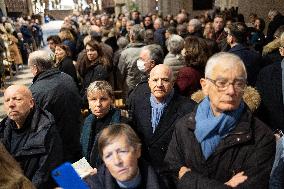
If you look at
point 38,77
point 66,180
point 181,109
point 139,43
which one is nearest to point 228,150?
point 66,180

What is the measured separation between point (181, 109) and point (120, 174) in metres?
1.33

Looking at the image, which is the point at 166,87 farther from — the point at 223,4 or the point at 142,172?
the point at 223,4

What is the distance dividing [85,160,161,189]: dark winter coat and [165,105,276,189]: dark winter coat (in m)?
0.18

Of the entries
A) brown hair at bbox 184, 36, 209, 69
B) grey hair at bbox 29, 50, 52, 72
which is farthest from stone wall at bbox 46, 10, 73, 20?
brown hair at bbox 184, 36, 209, 69

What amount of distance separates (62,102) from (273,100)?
2.29m

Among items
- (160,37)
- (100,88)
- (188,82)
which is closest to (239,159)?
(100,88)

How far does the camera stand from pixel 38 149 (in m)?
2.95

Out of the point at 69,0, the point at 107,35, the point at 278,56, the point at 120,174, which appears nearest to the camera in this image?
the point at 120,174

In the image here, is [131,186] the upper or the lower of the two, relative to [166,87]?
lower

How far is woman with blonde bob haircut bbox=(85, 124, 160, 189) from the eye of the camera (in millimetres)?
2088

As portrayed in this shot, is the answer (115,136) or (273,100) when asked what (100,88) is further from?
(273,100)

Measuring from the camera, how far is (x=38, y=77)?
4141 mm

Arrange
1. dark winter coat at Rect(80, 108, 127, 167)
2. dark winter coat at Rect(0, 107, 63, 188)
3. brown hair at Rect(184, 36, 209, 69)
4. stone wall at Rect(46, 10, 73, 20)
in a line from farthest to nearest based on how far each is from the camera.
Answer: stone wall at Rect(46, 10, 73, 20) → brown hair at Rect(184, 36, 209, 69) → dark winter coat at Rect(80, 108, 127, 167) → dark winter coat at Rect(0, 107, 63, 188)

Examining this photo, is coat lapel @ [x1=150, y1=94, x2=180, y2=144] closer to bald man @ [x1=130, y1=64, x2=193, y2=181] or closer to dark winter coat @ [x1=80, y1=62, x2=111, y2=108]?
bald man @ [x1=130, y1=64, x2=193, y2=181]
